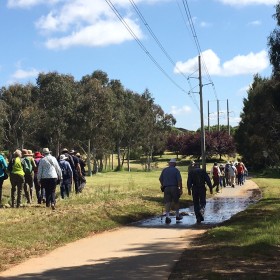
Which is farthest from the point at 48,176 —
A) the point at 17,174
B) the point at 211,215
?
the point at 211,215

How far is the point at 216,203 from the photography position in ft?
69.5

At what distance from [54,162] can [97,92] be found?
38.6m

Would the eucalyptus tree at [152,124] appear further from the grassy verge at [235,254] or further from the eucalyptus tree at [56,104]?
the grassy verge at [235,254]

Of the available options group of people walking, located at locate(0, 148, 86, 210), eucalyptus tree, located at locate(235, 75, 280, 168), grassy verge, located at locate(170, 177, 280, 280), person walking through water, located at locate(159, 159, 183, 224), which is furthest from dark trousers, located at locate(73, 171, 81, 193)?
eucalyptus tree, located at locate(235, 75, 280, 168)

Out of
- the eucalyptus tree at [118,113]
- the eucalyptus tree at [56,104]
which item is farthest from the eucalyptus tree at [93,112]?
the eucalyptus tree at [118,113]

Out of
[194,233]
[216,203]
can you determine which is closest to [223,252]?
[194,233]

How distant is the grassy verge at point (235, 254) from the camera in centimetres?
714

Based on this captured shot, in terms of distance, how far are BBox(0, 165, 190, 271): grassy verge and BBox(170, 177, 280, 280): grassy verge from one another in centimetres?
291

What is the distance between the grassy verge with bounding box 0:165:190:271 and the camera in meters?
9.61

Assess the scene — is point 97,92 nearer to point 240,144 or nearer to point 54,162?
point 240,144

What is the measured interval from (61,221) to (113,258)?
3.53 meters

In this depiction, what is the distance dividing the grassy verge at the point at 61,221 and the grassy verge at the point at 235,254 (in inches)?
115

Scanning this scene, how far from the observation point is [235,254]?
8469 millimetres

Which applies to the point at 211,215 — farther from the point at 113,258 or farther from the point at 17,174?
the point at 113,258
